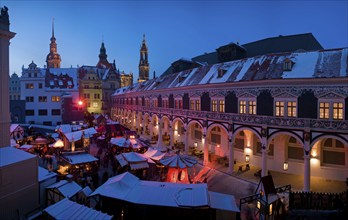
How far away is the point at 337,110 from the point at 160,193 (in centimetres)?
1386

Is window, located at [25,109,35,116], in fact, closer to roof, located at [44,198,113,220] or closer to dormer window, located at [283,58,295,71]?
roof, located at [44,198,113,220]

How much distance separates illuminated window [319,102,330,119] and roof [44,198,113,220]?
16.0 meters

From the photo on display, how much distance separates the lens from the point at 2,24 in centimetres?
1425

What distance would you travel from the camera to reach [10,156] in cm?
1278

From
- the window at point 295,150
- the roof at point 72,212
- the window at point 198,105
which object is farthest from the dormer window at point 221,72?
the roof at point 72,212

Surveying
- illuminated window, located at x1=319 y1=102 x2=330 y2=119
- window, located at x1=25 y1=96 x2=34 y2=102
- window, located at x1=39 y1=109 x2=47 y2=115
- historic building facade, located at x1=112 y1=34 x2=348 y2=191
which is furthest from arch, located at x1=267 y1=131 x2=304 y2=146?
window, located at x1=25 y1=96 x2=34 y2=102

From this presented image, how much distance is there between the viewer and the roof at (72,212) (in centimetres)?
934

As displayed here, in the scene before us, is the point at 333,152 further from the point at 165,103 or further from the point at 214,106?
the point at 165,103

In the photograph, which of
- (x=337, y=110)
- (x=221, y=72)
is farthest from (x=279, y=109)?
(x=221, y=72)

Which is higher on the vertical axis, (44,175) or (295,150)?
(295,150)

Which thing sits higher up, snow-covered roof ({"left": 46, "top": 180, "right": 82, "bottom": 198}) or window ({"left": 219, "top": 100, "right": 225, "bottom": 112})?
window ({"left": 219, "top": 100, "right": 225, "bottom": 112})

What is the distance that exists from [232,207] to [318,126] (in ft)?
33.1

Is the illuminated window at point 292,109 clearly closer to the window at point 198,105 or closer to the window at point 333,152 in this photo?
the window at point 333,152

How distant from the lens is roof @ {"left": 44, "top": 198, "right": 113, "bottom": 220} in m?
9.34
